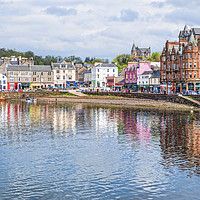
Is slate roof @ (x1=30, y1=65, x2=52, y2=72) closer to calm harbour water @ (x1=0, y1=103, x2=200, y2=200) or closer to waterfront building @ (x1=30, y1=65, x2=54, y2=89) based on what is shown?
waterfront building @ (x1=30, y1=65, x2=54, y2=89)

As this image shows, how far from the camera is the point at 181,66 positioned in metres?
104

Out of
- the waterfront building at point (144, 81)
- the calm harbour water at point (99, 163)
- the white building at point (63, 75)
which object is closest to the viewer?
the calm harbour water at point (99, 163)

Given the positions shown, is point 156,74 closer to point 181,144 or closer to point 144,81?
point 144,81

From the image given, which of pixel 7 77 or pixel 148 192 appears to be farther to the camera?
pixel 7 77

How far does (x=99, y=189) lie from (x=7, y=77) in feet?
460

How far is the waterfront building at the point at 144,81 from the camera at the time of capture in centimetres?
12900

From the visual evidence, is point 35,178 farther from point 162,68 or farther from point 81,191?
point 162,68

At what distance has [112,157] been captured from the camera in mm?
33406

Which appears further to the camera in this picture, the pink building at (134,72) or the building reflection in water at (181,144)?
the pink building at (134,72)

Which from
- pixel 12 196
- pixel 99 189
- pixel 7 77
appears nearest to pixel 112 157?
Result: pixel 99 189

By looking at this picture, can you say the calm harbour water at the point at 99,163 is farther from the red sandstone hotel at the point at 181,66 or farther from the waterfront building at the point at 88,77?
the waterfront building at the point at 88,77

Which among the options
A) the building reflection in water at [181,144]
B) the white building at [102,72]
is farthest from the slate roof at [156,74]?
the building reflection in water at [181,144]

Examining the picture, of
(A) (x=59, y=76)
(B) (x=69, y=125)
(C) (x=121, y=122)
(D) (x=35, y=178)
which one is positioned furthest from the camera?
(A) (x=59, y=76)

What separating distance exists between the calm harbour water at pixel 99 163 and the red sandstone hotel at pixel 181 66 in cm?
5238
